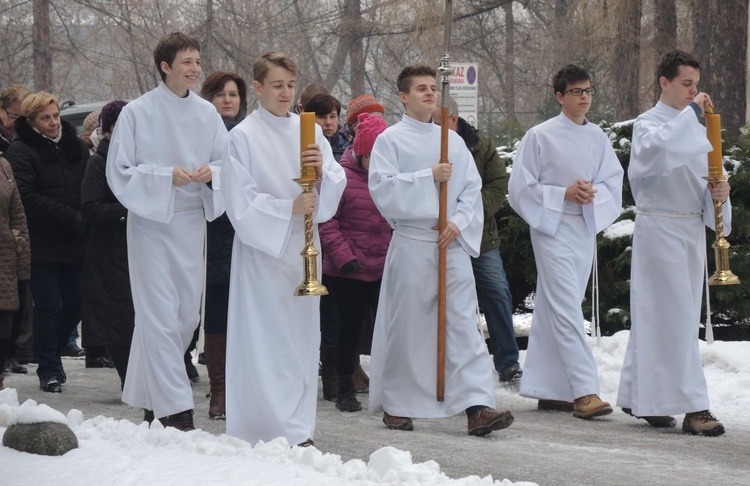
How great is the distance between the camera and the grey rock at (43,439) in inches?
239

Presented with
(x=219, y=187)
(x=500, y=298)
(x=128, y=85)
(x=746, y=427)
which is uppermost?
(x=128, y=85)

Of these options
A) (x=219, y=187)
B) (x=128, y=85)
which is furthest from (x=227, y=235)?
(x=128, y=85)

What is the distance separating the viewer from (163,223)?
303 inches

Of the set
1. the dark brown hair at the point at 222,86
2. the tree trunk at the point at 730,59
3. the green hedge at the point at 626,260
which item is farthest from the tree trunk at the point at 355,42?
the dark brown hair at the point at 222,86

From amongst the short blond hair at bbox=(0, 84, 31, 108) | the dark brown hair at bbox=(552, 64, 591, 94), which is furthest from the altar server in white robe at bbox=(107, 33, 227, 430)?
the short blond hair at bbox=(0, 84, 31, 108)

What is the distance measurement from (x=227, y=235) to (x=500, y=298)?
2.13m

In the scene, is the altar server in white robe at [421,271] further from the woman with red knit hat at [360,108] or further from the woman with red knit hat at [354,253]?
the woman with red knit hat at [360,108]

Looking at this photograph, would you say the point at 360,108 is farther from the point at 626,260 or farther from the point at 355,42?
the point at 355,42

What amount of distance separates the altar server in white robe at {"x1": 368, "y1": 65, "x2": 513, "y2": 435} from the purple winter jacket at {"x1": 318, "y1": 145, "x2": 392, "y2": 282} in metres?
0.79

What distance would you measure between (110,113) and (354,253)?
1.79 metres

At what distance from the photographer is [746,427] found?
320 inches

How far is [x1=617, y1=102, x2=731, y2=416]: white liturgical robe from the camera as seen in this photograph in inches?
320

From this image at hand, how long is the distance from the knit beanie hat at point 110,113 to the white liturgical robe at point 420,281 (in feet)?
6.28

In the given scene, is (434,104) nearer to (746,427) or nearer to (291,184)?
(291,184)
